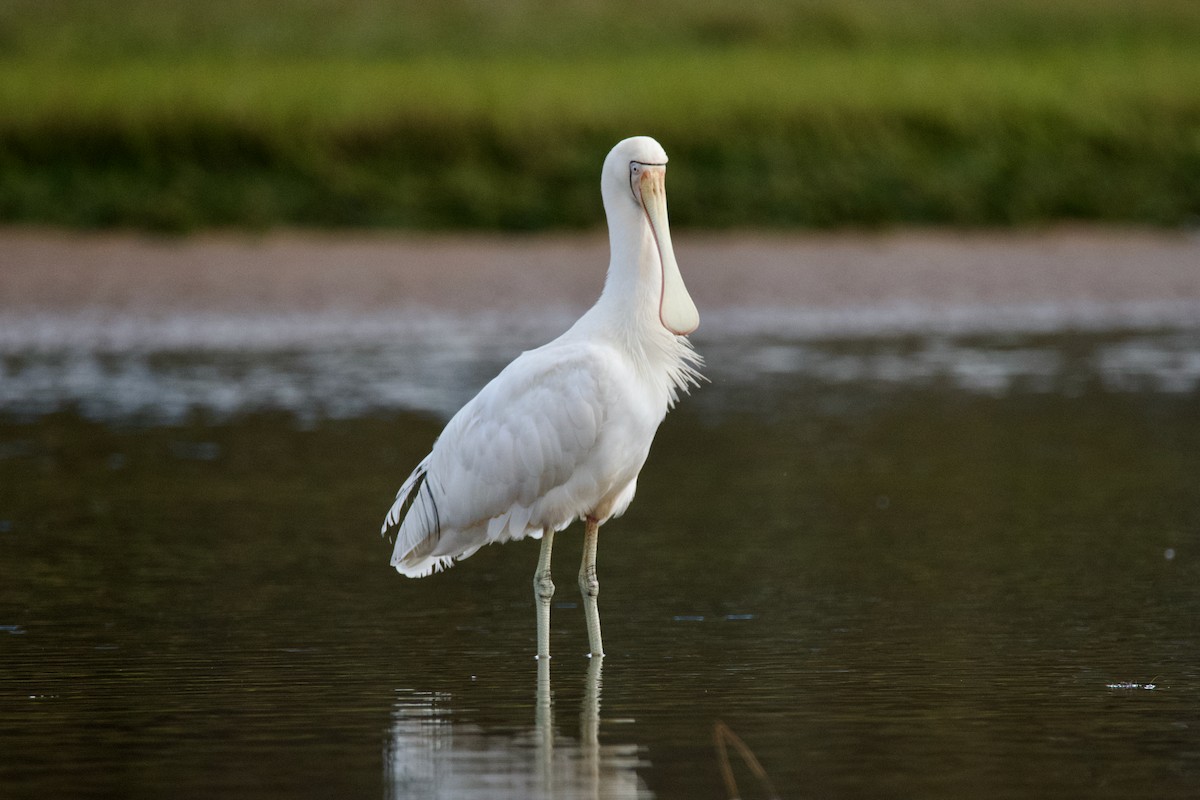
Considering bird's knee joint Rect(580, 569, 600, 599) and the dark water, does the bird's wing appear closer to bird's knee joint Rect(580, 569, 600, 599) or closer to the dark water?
bird's knee joint Rect(580, 569, 600, 599)

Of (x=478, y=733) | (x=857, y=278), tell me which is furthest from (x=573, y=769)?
(x=857, y=278)

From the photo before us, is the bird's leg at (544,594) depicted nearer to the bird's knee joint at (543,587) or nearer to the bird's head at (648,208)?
the bird's knee joint at (543,587)

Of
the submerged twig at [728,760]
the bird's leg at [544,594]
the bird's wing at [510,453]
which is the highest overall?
→ the bird's wing at [510,453]

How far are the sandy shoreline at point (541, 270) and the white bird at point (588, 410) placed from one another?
10664 mm

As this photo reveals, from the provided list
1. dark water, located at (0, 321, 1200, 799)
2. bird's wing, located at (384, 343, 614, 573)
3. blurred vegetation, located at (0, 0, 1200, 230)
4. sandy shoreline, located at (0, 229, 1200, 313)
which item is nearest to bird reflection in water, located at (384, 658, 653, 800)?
dark water, located at (0, 321, 1200, 799)

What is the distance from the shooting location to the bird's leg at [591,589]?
21.8ft

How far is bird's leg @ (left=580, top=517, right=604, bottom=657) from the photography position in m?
6.64

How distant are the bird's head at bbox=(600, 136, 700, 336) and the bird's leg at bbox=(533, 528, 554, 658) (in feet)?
2.69

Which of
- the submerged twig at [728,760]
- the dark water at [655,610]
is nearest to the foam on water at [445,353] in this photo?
the dark water at [655,610]

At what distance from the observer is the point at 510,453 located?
22.2ft

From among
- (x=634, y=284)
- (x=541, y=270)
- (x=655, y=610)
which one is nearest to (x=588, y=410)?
(x=634, y=284)

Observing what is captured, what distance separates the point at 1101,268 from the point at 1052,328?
2121mm

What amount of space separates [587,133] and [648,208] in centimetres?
1507

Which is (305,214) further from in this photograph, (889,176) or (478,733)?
(478,733)
